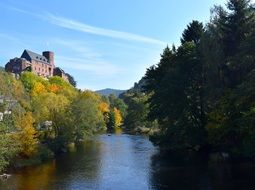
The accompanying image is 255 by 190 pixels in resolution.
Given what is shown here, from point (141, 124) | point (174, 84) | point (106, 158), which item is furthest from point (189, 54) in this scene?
point (141, 124)

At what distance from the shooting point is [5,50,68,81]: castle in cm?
15336

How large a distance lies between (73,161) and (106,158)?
198 inches

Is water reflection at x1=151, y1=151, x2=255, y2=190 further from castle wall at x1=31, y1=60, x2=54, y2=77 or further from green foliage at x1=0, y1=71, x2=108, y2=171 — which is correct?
castle wall at x1=31, y1=60, x2=54, y2=77

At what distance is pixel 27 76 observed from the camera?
126 m

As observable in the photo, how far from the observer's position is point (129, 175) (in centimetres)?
4619

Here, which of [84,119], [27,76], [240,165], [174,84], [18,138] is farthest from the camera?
[27,76]

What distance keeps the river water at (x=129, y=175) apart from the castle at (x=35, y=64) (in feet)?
324

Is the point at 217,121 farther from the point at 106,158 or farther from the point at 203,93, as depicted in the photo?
the point at 106,158

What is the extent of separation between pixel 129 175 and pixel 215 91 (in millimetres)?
14563

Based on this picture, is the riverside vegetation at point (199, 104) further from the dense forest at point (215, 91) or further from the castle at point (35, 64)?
the castle at point (35, 64)

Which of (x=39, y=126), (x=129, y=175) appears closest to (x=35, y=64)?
(x=39, y=126)

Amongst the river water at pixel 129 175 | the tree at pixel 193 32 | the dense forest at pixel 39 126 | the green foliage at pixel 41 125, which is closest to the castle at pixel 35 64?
the dense forest at pixel 39 126

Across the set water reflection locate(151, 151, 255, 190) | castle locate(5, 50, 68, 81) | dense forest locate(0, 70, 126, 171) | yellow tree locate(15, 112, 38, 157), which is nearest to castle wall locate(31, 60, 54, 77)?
castle locate(5, 50, 68, 81)

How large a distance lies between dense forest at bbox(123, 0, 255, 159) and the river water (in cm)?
351
